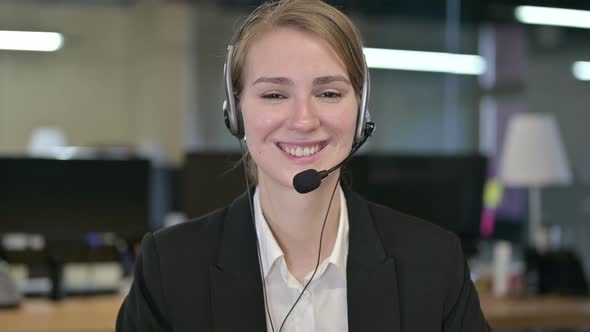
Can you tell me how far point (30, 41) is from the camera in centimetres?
692

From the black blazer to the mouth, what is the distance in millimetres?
162

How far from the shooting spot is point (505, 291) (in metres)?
3.06

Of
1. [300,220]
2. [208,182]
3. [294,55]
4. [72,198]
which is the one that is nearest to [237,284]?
[300,220]

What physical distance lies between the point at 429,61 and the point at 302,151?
5444mm

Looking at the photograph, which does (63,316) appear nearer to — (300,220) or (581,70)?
(300,220)

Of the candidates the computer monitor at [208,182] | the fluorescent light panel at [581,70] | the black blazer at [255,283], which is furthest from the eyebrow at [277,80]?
the fluorescent light panel at [581,70]

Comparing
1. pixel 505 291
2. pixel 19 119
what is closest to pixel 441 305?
pixel 505 291

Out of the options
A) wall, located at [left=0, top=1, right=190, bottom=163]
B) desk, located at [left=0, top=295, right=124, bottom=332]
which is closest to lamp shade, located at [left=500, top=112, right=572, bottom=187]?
desk, located at [left=0, top=295, right=124, bottom=332]

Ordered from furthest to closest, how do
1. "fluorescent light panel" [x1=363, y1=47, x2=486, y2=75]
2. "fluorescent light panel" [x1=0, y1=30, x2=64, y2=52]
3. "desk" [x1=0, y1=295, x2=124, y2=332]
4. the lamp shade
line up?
"fluorescent light panel" [x1=0, y1=30, x2=64, y2=52]
"fluorescent light panel" [x1=363, y1=47, x2=486, y2=75]
the lamp shade
"desk" [x1=0, y1=295, x2=124, y2=332]

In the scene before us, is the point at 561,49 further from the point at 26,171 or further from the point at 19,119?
the point at 19,119

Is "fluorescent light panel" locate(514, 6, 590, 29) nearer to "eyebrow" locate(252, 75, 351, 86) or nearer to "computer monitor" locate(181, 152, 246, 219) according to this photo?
"computer monitor" locate(181, 152, 246, 219)

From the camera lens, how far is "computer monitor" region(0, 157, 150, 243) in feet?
9.62

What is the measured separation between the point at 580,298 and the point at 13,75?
5.35 metres

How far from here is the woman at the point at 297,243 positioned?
1242mm
